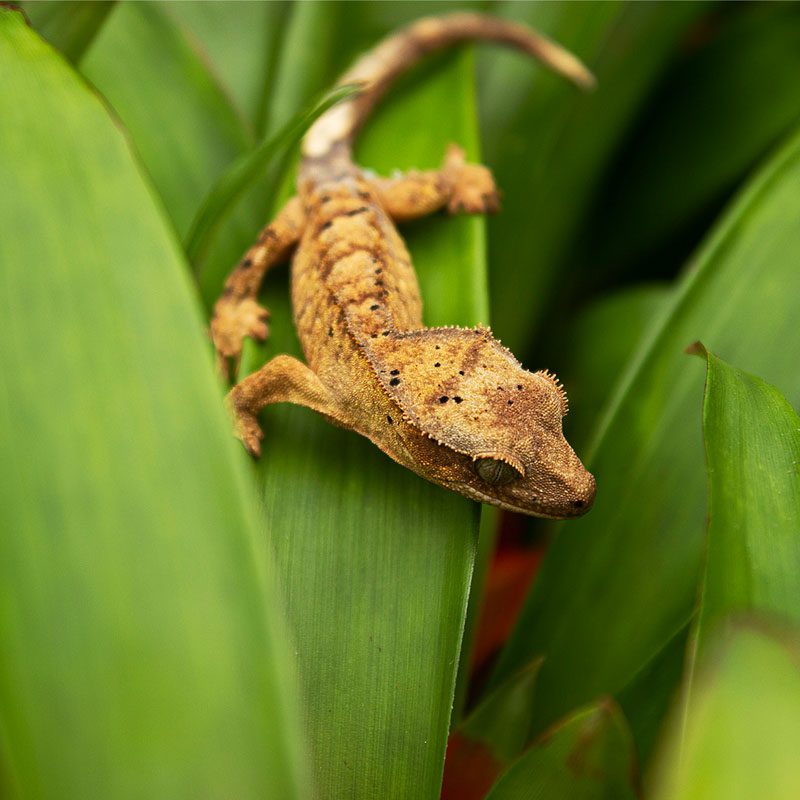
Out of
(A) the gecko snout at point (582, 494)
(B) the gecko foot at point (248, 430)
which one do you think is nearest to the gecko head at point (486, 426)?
(A) the gecko snout at point (582, 494)

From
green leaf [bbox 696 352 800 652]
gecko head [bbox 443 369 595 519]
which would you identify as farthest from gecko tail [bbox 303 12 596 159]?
green leaf [bbox 696 352 800 652]

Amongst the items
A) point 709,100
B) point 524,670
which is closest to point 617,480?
point 524,670

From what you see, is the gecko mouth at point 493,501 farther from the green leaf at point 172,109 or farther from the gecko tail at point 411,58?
the gecko tail at point 411,58

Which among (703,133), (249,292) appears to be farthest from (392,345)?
(703,133)

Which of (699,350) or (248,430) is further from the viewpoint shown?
(248,430)

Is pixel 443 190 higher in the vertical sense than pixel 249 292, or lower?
higher

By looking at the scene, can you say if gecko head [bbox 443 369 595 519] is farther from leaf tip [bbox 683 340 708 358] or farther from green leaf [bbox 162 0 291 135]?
green leaf [bbox 162 0 291 135]

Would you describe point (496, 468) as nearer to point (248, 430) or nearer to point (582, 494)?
point (582, 494)
